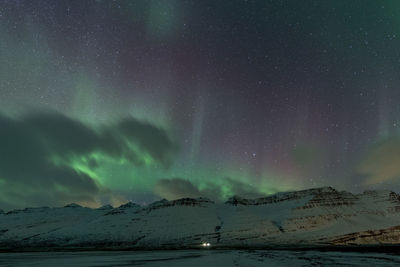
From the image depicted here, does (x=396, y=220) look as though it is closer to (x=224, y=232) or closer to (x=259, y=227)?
(x=259, y=227)

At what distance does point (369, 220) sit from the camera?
188750 mm

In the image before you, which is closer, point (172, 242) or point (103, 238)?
point (172, 242)

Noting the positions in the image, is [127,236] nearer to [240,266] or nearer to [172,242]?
[172,242]

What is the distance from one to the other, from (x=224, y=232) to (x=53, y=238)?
11721 cm

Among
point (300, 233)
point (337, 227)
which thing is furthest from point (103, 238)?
point (337, 227)

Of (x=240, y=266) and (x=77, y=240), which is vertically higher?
(x=77, y=240)

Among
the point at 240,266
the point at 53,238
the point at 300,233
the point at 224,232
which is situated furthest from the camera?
the point at 53,238

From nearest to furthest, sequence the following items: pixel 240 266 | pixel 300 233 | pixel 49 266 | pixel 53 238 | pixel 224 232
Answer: pixel 240 266 < pixel 49 266 < pixel 300 233 < pixel 224 232 < pixel 53 238

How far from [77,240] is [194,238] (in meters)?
78.5

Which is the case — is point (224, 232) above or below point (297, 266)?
above

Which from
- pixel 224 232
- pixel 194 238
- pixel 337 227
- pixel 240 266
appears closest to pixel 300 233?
Answer: pixel 337 227

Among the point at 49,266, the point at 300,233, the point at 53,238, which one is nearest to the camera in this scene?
the point at 49,266

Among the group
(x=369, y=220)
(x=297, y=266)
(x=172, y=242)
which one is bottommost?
(x=297, y=266)

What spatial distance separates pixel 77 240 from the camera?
623 ft
